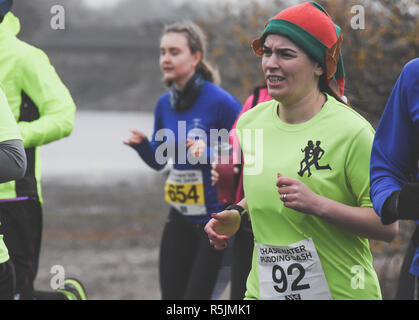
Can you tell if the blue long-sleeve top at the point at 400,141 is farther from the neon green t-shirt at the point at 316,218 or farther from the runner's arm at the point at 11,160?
the runner's arm at the point at 11,160

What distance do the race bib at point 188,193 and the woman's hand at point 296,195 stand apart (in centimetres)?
189

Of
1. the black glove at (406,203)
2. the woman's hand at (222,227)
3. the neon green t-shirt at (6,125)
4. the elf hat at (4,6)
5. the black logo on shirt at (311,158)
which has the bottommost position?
the woman's hand at (222,227)

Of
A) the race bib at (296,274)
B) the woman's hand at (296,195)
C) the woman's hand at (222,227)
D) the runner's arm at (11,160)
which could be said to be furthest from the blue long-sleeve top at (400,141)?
the runner's arm at (11,160)

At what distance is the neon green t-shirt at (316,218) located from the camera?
2.50 metres

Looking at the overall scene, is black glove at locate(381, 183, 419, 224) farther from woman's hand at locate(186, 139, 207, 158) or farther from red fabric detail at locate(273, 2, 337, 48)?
woman's hand at locate(186, 139, 207, 158)

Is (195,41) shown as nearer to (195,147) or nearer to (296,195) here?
(195,147)

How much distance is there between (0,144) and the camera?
8.55ft

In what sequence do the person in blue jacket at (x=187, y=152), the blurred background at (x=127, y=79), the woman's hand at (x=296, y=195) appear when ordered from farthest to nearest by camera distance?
the blurred background at (x=127, y=79), the person in blue jacket at (x=187, y=152), the woman's hand at (x=296, y=195)

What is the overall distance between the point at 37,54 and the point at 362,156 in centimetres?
204

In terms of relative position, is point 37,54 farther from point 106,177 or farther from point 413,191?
point 106,177

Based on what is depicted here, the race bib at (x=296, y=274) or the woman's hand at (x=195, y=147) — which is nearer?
the race bib at (x=296, y=274)

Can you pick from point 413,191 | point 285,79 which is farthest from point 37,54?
point 413,191

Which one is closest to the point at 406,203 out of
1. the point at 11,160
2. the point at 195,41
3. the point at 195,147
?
the point at 11,160

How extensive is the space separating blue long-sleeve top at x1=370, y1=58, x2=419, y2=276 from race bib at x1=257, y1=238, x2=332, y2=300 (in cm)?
34
